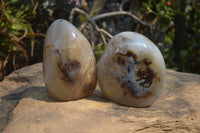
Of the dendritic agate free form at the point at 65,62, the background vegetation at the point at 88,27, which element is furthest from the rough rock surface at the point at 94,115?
the background vegetation at the point at 88,27

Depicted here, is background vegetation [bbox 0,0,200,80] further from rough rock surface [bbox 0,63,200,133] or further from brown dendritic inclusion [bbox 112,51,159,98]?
brown dendritic inclusion [bbox 112,51,159,98]

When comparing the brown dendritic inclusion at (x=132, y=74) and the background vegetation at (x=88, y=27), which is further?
the background vegetation at (x=88, y=27)

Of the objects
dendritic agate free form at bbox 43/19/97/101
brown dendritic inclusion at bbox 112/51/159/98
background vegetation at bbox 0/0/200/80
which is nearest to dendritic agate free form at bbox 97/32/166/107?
brown dendritic inclusion at bbox 112/51/159/98

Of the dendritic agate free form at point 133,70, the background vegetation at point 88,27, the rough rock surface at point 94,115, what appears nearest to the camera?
the rough rock surface at point 94,115

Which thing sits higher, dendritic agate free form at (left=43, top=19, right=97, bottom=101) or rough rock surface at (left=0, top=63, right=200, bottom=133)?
dendritic agate free form at (left=43, top=19, right=97, bottom=101)

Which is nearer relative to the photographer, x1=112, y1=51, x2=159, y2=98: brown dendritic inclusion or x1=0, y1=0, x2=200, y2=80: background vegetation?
x1=112, y1=51, x2=159, y2=98: brown dendritic inclusion

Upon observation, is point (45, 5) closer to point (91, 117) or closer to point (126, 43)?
point (126, 43)

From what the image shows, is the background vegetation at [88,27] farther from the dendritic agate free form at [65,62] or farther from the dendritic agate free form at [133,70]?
the dendritic agate free form at [133,70]
